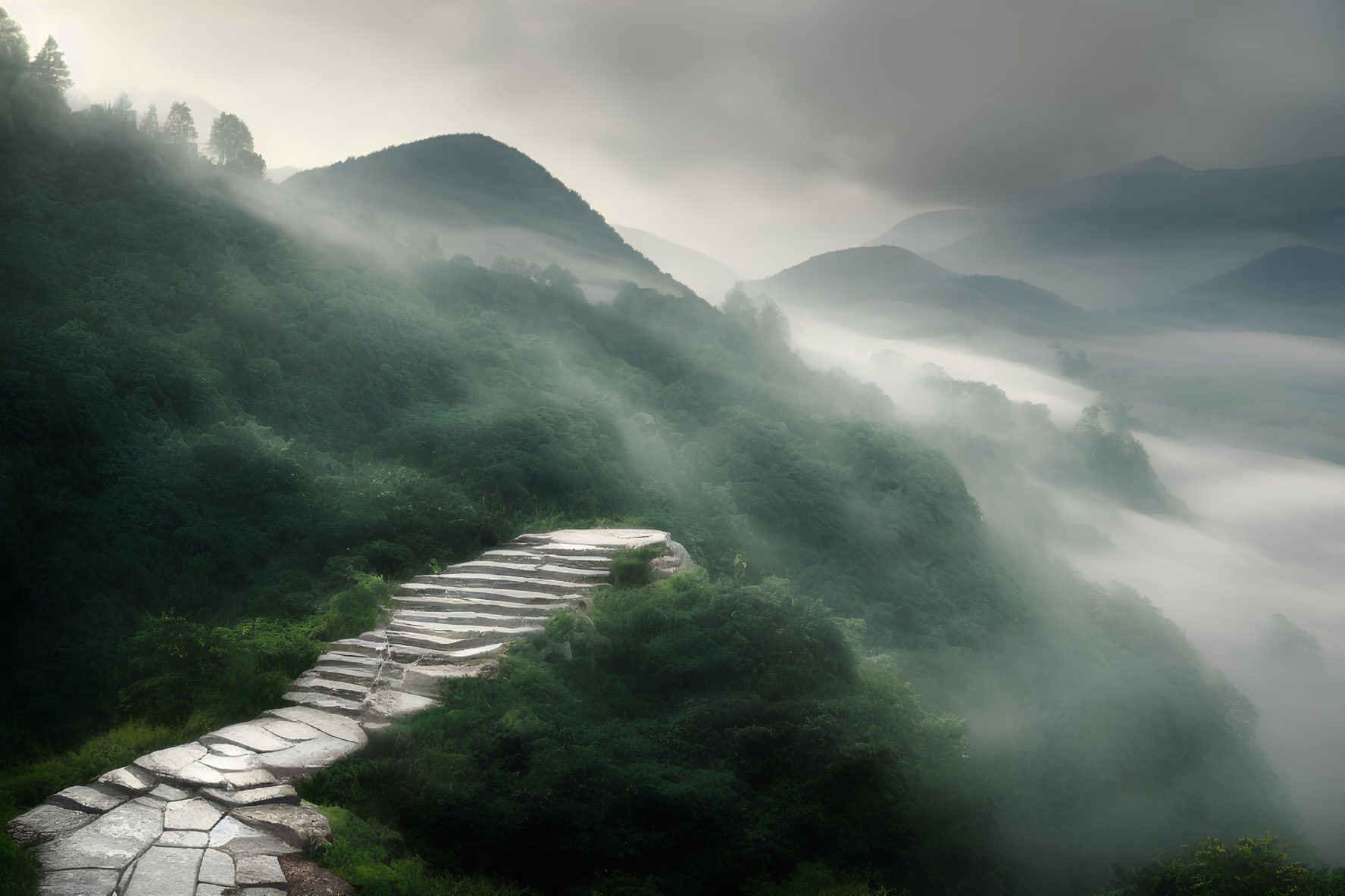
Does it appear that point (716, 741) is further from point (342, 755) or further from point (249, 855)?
point (249, 855)

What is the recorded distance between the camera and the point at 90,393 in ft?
32.8

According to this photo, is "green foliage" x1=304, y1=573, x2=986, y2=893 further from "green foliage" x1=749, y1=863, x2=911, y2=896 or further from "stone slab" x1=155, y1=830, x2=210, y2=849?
"stone slab" x1=155, y1=830, x2=210, y2=849

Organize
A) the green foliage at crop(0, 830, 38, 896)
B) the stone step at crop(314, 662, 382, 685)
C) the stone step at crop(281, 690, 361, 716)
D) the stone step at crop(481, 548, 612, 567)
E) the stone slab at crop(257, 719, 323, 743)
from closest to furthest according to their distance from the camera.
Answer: the green foliage at crop(0, 830, 38, 896), the stone slab at crop(257, 719, 323, 743), the stone step at crop(281, 690, 361, 716), the stone step at crop(314, 662, 382, 685), the stone step at crop(481, 548, 612, 567)

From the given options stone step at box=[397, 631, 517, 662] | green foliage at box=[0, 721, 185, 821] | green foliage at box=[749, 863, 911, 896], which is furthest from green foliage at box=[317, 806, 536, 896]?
stone step at box=[397, 631, 517, 662]

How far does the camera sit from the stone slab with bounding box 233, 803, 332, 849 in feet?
14.3

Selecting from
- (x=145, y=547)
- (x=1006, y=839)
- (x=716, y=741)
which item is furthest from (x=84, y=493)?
(x=1006, y=839)

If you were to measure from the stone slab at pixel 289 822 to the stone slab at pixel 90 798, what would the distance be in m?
0.68

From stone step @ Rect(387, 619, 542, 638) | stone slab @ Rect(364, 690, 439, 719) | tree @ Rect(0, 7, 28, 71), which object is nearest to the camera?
stone slab @ Rect(364, 690, 439, 719)

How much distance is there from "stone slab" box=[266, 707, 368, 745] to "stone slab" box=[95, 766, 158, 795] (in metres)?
1.22

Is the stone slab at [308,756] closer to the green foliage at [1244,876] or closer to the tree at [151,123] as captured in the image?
the green foliage at [1244,876]

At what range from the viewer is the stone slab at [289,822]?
435cm

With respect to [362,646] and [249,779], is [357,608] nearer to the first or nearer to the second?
[362,646]

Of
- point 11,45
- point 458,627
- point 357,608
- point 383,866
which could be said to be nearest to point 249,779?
point 383,866

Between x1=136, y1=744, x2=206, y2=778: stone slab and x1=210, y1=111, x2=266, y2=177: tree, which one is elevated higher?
x1=210, y1=111, x2=266, y2=177: tree
